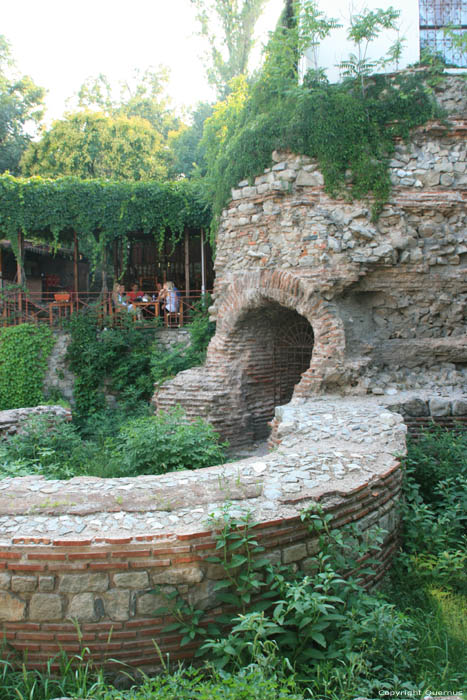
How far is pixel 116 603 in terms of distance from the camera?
2574 mm

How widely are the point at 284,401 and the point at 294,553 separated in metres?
6.26

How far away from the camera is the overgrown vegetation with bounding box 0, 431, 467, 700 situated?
229cm

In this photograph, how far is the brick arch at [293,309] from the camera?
7090 millimetres

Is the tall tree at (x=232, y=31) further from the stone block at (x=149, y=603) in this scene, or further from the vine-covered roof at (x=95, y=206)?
the stone block at (x=149, y=603)

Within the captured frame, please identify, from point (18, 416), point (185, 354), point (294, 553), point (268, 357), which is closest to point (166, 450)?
point (294, 553)

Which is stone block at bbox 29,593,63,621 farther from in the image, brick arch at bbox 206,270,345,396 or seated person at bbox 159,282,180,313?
seated person at bbox 159,282,180,313

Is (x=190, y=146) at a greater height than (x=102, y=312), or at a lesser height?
greater

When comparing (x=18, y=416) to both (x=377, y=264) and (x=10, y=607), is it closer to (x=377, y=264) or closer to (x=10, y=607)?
(x=10, y=607)

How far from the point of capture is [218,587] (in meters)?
2.66

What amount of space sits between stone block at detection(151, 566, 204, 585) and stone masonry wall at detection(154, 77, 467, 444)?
4.57m

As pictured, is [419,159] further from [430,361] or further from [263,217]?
[430,361]

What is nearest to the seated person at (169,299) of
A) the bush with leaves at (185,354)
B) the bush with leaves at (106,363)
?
the bush with leaves at (106,363)

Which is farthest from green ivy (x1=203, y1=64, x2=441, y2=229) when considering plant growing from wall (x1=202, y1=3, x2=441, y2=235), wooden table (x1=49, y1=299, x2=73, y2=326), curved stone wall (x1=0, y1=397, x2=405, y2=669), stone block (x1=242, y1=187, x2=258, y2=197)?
wooden table (x1=49, y1=299, x2=73, y2=326)

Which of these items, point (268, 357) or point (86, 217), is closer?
point (268, 357)
